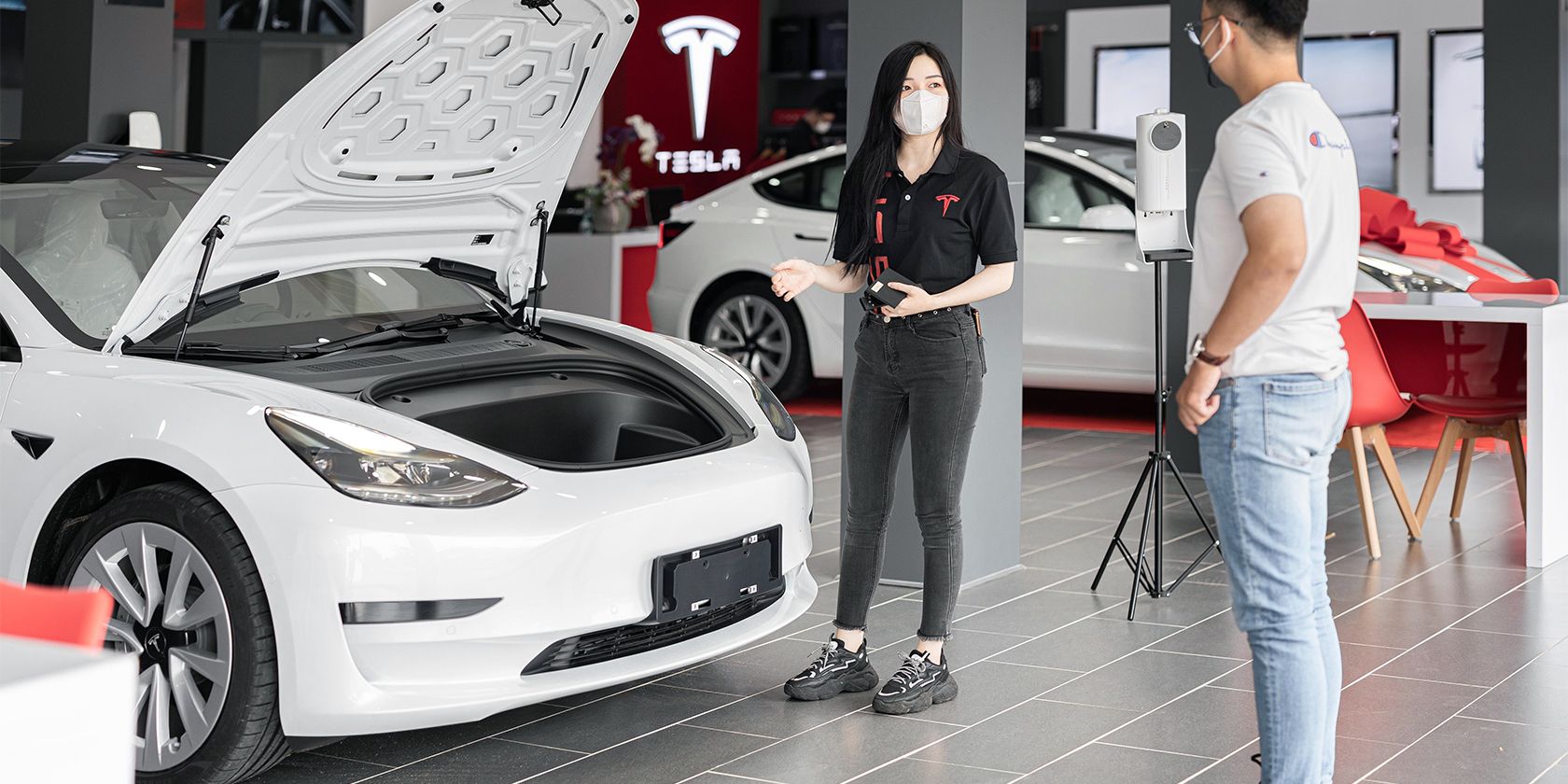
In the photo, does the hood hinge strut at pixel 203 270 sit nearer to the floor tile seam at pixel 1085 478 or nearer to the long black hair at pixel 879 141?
the long black hair at pixel 879 141

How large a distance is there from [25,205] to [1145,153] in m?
3.19

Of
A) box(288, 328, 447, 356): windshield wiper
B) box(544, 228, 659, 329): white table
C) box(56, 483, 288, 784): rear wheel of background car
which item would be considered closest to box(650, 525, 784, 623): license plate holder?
box(56, 483, 288, 784): rear wheel of background car

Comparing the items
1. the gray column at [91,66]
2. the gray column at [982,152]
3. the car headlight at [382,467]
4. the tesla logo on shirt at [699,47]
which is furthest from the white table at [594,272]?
the car headlight at [382,467]

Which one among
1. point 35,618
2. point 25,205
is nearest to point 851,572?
point 25,205

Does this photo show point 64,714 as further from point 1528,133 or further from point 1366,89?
point 1366,89

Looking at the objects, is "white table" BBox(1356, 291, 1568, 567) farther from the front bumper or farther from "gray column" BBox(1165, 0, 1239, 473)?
the front bumper

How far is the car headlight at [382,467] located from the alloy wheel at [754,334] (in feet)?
20.1

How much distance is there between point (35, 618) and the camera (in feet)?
5.75

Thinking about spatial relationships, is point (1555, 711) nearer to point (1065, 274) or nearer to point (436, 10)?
point (436, 10)

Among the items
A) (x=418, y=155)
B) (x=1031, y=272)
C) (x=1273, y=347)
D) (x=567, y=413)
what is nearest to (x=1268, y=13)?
(x=1273, y=347)

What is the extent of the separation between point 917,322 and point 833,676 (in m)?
0.89

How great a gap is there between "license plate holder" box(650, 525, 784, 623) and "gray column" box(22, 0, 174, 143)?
16.0 feet

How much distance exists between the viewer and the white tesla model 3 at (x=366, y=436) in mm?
3158

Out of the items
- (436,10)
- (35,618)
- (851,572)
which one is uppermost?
(436,10)
